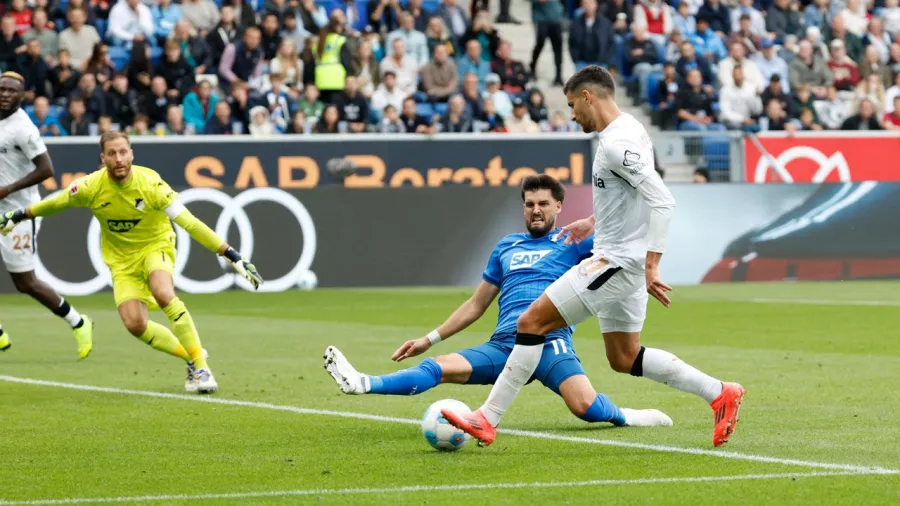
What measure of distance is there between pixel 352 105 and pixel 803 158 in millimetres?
7997

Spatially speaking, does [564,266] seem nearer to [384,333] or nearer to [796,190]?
[384,333]

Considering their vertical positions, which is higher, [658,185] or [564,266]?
[658,185]

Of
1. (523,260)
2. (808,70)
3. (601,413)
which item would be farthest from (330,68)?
(601,413)

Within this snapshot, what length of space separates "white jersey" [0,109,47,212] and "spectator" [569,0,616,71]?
53.0ft

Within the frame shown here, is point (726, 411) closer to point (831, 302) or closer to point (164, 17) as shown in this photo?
point (831, 302)

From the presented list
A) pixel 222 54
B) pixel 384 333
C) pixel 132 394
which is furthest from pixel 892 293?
pixel 132 394

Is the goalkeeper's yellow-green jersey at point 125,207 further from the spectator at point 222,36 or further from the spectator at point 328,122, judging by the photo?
the spectator at point 222,36

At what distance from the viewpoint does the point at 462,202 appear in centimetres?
2267

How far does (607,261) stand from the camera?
7938mm

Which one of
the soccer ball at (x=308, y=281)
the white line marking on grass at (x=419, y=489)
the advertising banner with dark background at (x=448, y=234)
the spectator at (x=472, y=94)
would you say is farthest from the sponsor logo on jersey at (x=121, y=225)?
the spectator at (x=472, y=94)

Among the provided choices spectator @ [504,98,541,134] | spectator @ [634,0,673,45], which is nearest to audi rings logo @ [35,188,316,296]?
spectator @ [504,98,541,134]

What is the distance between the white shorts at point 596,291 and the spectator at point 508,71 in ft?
65.3

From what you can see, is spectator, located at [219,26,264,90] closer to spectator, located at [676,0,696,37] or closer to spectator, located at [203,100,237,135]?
spectator, located at [203,100,237,135]

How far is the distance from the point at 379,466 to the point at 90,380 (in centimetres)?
508
